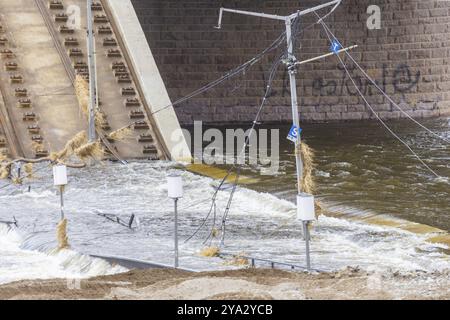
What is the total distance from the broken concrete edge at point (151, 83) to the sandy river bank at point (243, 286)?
40.9ft

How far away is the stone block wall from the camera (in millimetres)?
41562

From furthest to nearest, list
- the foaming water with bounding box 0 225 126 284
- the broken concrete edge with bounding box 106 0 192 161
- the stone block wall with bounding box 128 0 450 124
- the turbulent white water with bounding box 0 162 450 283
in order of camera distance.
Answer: the stone block wall with bounding box 128 0 450 124 < the broken concrete edge with bounding box 106 0 192 161 < the turbulent white water with bounding box 0 162 450 283 < the foaming water with bounding box 0 225 126 284

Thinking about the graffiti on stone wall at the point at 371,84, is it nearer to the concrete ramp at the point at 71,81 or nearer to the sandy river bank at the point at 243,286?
the concrete ramp at the point at 71,81

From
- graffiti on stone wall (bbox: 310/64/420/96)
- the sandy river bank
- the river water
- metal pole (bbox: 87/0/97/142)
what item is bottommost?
the river water

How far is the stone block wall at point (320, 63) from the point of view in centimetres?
4156

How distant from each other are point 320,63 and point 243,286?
2837cm

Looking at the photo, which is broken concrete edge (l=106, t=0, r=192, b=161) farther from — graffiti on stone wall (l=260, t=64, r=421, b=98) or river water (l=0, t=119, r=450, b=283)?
graffiti on stone wall (l=260, t=64, r=421, b=98)

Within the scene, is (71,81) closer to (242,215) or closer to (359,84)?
(242,215)

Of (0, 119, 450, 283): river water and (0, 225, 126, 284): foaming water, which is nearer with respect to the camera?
(0, 225, 126, 284): foaming water

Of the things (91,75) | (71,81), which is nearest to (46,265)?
(91,75)

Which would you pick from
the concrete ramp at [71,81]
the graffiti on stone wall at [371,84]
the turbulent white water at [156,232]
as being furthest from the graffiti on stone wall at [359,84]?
the turbulent white water at [156,232]

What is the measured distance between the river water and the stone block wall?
9103 mm

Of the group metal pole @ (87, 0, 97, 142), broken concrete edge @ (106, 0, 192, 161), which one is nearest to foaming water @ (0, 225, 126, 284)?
metal pole @ (87, 0, 97, 142)
